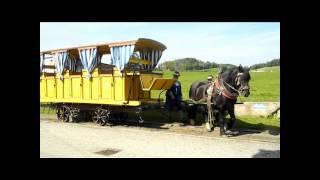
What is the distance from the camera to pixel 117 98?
43.1 feet

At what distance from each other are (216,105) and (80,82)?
6.06 m

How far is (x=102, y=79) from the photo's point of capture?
44.8 feet

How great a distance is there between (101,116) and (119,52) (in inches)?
116

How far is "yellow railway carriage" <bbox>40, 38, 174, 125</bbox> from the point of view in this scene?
12.9m

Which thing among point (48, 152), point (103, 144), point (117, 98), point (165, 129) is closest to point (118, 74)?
point (117, 98)

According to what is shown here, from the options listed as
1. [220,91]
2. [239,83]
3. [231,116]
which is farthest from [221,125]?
[239,83]

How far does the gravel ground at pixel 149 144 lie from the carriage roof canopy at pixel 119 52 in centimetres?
267

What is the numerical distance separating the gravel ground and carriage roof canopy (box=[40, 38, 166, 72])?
2.67 meters

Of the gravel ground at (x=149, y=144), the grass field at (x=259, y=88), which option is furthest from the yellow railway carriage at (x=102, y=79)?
the grass field at (x=259, y=88)

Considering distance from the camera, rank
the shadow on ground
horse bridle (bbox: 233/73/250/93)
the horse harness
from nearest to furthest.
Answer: the shadow on ground
horse bridle (bbox: 233/73/250/93)
the horse harness

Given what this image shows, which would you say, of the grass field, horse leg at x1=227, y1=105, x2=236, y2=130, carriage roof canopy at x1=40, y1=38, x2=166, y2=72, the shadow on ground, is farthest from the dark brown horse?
carriage roof canopy at x1=40, y1=38, x2=166, y2=72

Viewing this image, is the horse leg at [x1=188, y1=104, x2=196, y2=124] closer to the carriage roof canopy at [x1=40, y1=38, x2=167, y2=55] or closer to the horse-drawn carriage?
the horse-drawn carriage

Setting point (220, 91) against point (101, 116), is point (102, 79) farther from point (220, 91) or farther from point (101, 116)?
point (220, 91)

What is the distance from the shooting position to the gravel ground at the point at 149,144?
29.0 feet
